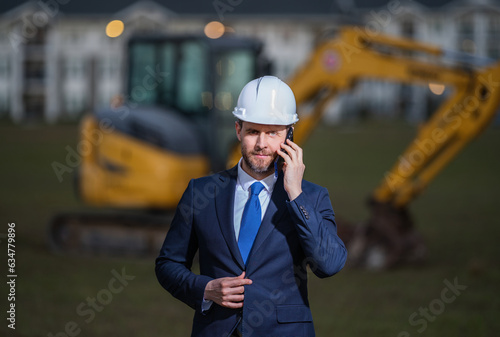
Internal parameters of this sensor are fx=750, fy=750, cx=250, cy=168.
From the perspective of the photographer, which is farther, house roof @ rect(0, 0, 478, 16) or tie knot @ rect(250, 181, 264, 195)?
house roof @ rect(0, 0, 478, 16)

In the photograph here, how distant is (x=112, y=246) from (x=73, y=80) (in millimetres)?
62033

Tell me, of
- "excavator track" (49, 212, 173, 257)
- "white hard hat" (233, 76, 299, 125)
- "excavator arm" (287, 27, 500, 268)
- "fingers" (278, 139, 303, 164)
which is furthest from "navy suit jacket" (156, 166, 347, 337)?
"excavator track" (49, 212, 173, 257)

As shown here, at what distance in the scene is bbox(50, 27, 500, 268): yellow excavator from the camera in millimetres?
10047

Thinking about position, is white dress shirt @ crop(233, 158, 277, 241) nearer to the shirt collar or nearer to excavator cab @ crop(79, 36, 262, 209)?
→ the shirt collar

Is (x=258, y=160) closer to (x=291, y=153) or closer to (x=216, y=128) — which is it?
(x=291, y=153)

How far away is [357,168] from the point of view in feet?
86.7

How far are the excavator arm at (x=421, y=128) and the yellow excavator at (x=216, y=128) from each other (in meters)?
0.01

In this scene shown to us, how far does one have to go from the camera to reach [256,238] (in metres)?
3.08

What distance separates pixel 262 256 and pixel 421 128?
7.55 metres

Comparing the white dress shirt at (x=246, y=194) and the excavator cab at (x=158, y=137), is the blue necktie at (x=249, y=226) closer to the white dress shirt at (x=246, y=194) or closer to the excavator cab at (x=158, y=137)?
the white dress shirt at (x=246, y=194)

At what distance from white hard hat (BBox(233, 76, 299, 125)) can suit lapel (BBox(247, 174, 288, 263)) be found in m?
0.30

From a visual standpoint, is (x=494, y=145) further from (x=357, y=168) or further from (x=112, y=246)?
(x=112, y=246)

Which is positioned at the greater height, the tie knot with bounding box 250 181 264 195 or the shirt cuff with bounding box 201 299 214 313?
the tie knot with bounding box 250 181 264 195

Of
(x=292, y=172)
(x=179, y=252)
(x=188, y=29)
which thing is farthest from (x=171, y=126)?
(x=188, y=29)
